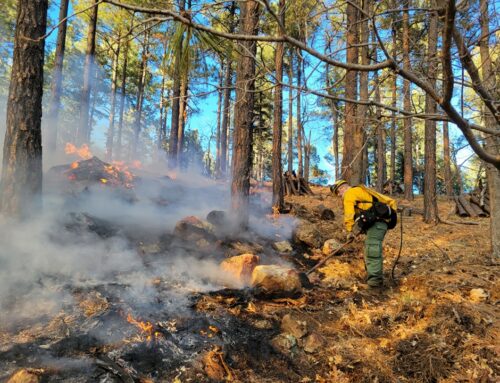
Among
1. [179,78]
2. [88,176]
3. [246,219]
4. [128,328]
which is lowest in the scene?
[128,328]

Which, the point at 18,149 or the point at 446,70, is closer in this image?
the point at 446,70

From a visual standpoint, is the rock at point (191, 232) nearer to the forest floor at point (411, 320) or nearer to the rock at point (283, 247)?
the rock at point (283, 247)

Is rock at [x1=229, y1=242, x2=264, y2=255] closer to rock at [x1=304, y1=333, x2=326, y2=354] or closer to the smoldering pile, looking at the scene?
the smoldering pile

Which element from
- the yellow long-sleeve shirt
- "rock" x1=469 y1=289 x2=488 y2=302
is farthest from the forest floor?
the yellow long-sleeve shirt

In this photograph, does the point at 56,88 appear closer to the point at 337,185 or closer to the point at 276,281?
the point at 337,185

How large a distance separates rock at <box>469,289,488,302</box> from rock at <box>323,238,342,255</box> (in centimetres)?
288

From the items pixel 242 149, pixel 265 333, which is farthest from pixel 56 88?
pixel 265 333

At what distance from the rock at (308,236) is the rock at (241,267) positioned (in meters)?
2.29

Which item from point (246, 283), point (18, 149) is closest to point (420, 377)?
point (246, 283)

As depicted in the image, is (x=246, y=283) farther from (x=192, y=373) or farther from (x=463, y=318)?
(x=463, y=318)

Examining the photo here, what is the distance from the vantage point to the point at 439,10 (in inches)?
69.7

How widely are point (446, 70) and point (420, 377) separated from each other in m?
2.76

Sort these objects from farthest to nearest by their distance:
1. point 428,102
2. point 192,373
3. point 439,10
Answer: point 428,102, point 192,373, point 439,10

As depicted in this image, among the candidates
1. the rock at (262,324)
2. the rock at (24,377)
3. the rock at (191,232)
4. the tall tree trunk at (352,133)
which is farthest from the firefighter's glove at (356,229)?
the rock at (24,377)
